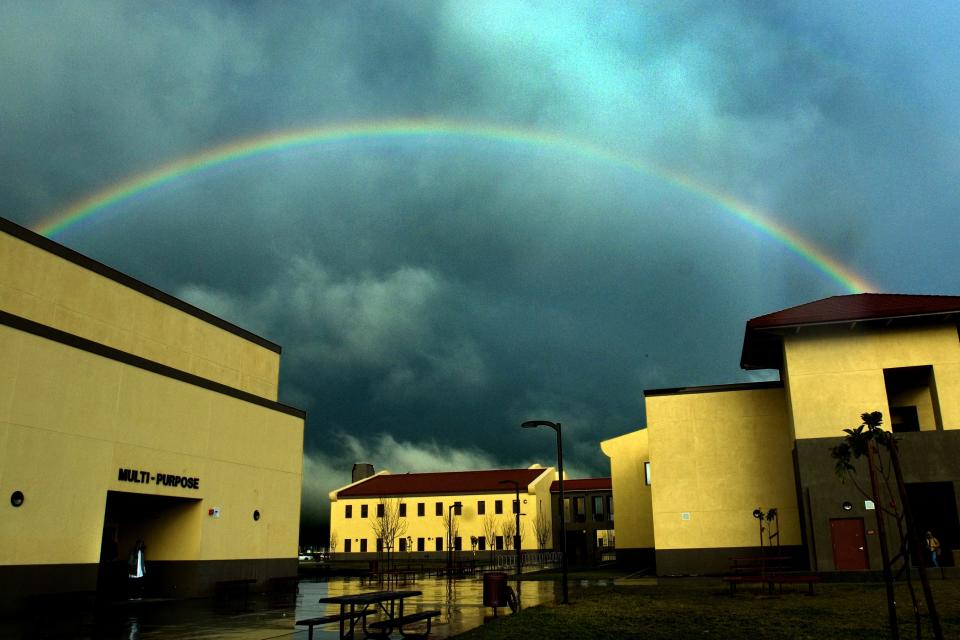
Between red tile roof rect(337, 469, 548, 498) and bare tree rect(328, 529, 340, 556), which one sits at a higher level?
red tile roof rect(337, 469, 548, 498)

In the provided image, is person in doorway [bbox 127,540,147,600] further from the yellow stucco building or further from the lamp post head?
the yellow stucco building

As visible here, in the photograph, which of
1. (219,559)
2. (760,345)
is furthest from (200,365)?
(760,345)

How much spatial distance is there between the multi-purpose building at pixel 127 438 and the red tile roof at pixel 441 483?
47.2 meters

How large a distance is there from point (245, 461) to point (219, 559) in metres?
3.68

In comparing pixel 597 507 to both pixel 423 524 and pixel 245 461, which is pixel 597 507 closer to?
pixel 423 524

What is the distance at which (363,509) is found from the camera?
80.1 metres

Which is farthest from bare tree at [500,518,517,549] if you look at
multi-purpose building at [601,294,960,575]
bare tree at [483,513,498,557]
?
multi-purpose building at [601,294,960,575]

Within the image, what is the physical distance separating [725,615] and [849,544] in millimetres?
15482

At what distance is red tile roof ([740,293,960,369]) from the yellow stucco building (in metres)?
44.4

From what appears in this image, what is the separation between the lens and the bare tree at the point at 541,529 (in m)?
74.6

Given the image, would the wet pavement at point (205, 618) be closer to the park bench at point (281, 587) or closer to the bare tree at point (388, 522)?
the park bench at point (281, 587)

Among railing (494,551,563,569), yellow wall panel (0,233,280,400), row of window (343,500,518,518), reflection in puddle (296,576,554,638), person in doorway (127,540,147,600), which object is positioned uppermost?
yellow wall panel (0,233,280,400)

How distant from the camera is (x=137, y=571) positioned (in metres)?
24.3

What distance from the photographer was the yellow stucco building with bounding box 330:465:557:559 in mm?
75812
